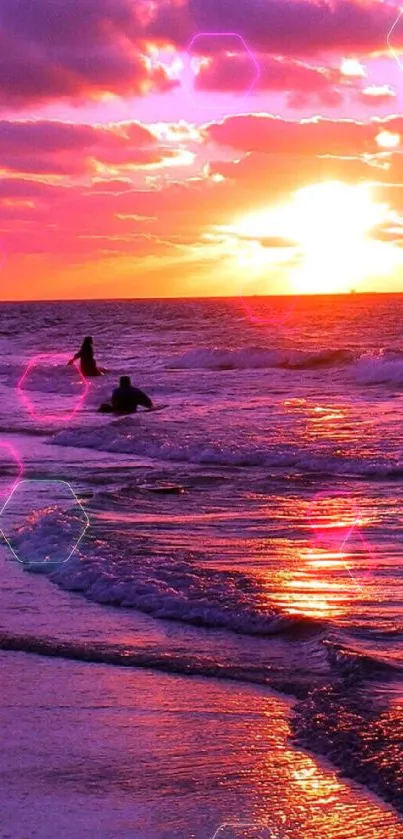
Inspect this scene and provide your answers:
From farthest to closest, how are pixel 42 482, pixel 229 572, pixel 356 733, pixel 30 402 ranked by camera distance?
pixel 30 402 < pixel 42 482 < pixel 229 572 < pixel 356 733

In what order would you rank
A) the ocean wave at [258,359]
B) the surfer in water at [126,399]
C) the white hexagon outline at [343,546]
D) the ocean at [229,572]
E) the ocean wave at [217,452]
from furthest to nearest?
the ocean wave at [258,359], the surfer in water at [126,399], the ocean wave at [217,452], the white hexagon outline at [343,546], the ocean at [229,572]

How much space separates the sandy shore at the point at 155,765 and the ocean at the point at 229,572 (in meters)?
0.02

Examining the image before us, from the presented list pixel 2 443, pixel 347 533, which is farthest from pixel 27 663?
pixel 2 443

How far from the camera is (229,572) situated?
26.2 feet

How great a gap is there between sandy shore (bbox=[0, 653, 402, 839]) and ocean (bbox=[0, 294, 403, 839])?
0.07ft

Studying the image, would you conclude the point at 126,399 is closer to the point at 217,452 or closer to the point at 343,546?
the point at 217,452

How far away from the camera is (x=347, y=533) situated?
952cm

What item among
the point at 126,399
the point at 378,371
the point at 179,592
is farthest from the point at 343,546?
the point at 378,371

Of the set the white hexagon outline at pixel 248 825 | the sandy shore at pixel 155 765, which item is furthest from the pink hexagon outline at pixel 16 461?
the white hexagon outline at pixel 248 825

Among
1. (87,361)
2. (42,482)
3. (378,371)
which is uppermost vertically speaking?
(87,361)

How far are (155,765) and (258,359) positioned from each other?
35780 mm

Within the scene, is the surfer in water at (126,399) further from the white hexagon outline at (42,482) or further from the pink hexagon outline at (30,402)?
the white hexagon outline at (42,482)

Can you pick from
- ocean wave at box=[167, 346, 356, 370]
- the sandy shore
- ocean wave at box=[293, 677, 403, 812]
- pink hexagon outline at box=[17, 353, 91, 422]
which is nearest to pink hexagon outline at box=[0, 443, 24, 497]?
pink hexagon outline at box=[17, 353, 91, 422]

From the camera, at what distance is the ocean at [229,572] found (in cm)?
510
